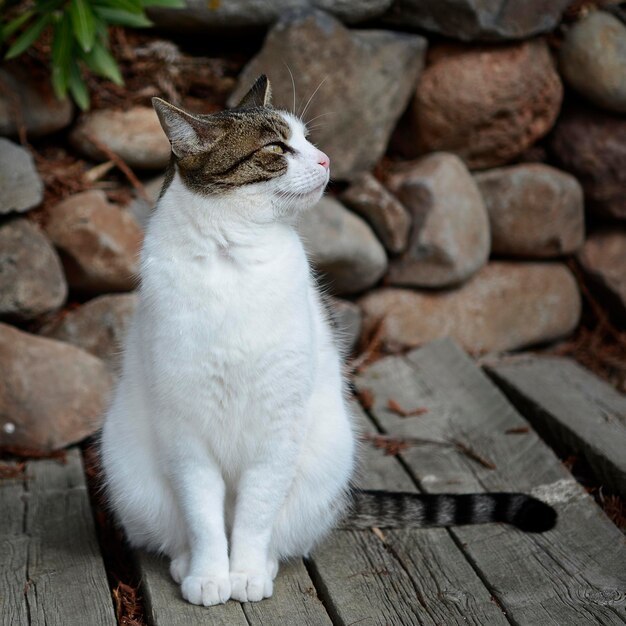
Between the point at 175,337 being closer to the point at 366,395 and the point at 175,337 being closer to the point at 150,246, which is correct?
the point at 150,246

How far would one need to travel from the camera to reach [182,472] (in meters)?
2.19

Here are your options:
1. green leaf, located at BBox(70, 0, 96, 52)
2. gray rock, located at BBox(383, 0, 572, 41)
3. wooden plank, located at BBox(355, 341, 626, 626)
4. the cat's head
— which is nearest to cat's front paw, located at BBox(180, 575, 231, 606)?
wooden plank, located at BBox(355, 341, 626, 626)

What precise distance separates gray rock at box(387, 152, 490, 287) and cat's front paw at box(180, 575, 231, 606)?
200cm

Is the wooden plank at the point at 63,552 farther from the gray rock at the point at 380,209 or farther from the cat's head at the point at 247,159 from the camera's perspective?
the gray rock at the point at 380,209

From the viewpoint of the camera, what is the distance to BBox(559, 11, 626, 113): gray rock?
3797 millimetres

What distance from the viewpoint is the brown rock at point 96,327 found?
3.38m

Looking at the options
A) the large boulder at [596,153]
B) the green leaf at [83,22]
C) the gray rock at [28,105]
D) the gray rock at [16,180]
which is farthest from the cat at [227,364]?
the large boulder at [596,153]

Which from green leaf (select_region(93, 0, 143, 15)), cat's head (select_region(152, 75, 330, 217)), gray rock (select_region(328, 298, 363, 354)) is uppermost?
cat's head (select_region(152, 75, 330, 217))

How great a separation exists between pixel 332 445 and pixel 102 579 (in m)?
0.72

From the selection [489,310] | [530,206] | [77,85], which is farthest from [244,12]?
[489,310]

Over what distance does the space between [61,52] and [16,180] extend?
1.62 feet

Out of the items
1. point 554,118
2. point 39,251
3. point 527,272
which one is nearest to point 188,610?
point 39,251

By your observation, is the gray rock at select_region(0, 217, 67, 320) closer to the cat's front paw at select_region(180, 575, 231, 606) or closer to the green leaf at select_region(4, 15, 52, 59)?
the green leaf at select_region(4, 15, 52, 59)

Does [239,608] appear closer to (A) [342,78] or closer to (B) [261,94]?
(B) [261,94]
